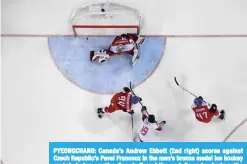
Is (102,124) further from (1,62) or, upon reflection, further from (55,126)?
(1,62)

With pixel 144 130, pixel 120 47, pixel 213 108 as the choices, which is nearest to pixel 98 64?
pixel 120 47

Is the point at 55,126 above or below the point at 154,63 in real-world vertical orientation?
below

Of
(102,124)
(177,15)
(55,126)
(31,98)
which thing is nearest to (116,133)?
(102,124)

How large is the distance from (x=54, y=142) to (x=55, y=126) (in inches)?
6.0

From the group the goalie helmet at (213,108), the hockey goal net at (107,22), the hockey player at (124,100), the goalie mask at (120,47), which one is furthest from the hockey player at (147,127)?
the hockey goal net at (107,22)

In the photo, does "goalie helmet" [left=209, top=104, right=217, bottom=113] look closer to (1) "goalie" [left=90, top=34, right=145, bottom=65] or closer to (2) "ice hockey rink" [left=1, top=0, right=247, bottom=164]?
(2) "ice hockey rink" [left=1, top=0, right=247, bottom=164]

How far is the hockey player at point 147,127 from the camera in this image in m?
3.70

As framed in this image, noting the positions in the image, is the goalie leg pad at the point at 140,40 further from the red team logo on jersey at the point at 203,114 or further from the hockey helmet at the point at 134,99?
the red team logo on jersey at the point at 203,114

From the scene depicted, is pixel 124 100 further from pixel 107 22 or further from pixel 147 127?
pixel 107 22

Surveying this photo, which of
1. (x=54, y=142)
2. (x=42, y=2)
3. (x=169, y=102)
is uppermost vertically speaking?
(x=42, y=2)

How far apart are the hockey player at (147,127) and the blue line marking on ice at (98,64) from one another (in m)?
0.38

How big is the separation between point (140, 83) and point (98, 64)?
0.44 metres

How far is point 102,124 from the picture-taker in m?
4.02

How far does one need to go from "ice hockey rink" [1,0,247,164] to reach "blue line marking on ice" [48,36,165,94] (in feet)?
0.19
